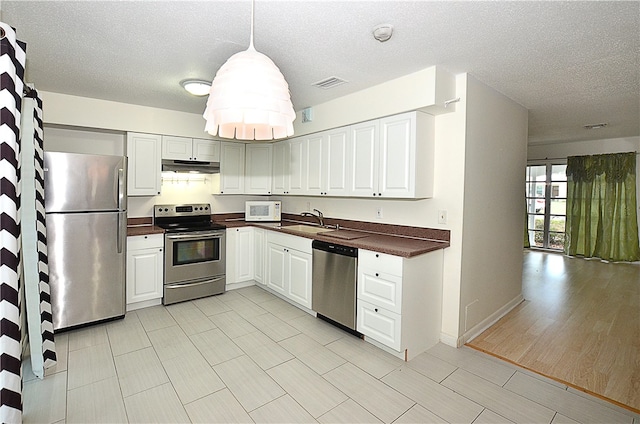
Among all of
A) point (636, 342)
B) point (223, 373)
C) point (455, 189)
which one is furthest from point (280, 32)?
point (636, 342)

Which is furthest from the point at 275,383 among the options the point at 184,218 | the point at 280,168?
the point at 280,168

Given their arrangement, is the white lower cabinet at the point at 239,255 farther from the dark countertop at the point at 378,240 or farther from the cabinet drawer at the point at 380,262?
the cabinet drawer at the point at 380,262

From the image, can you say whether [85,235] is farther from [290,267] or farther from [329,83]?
[329,83]

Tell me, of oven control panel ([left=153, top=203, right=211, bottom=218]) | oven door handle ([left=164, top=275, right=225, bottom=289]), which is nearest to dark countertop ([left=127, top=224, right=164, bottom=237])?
oven control panel ([left=153, top=203, right=211, bottom=218])

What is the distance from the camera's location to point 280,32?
6.91 feet

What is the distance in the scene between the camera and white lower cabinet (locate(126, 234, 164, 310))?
363 cm

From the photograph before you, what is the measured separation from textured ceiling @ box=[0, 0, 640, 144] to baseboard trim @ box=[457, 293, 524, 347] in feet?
7.70

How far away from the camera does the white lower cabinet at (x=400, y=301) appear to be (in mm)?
2672

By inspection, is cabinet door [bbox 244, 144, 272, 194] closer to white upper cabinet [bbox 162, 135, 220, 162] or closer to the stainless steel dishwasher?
white upper cabinet [bbox 162, 135, 220, 162]

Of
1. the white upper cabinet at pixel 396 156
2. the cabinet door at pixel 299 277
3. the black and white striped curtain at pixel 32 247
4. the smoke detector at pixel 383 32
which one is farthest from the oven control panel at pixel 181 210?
the smoke detector at pixel 383 32

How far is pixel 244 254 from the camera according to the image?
14.7 ft

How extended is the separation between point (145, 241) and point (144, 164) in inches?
39.1

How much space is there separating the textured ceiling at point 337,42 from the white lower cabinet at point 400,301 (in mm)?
1631

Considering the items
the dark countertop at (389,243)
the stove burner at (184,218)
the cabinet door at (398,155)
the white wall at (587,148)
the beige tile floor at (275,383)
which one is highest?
the white wall at (587,148)
